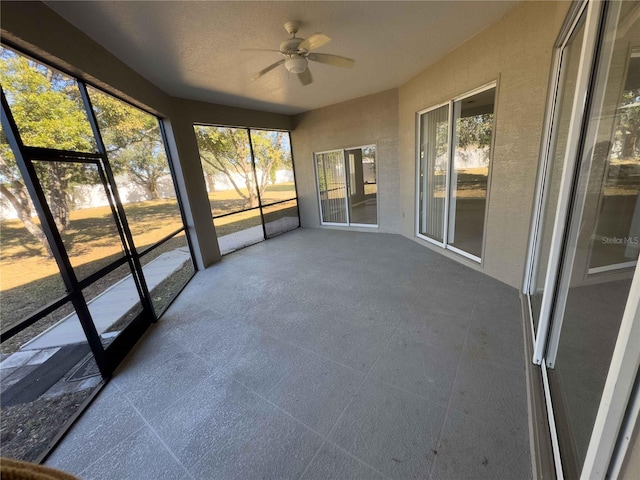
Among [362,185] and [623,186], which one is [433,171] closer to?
[362,185]

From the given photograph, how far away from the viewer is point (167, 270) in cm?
367

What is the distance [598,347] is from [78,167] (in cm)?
373

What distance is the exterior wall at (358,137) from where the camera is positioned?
5.14 metres

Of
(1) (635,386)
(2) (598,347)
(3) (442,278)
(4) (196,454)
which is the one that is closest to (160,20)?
(4) (196,454)

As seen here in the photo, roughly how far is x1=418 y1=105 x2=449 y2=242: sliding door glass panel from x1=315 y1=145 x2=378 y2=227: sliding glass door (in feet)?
4.42

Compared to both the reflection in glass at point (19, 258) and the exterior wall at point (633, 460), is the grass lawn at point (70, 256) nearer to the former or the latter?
the reflection in glass at point (19, 258)

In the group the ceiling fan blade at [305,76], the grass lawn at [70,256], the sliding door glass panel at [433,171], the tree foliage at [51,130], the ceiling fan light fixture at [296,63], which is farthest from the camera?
the sliding door glass panel at [433,171]

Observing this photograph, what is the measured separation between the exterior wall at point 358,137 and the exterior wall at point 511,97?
1.57m

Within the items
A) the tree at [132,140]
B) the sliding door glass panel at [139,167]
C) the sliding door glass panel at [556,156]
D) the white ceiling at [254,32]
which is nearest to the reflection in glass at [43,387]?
the sliding door glass panel at [139,167]

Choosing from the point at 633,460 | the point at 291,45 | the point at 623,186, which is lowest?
the point at 633,460

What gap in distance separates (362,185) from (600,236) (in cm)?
510

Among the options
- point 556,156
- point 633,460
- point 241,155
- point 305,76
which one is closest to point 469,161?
point 556,156

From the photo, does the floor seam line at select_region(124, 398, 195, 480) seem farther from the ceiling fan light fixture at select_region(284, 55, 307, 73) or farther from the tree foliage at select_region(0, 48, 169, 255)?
the ceiling fan light fixture at select_region(284, 55, 307, 73)

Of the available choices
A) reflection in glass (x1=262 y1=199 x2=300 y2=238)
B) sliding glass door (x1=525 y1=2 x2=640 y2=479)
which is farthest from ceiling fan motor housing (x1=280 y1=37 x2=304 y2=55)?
reflection in glass (x1=262 y1=199 x2=300 y2=238)
